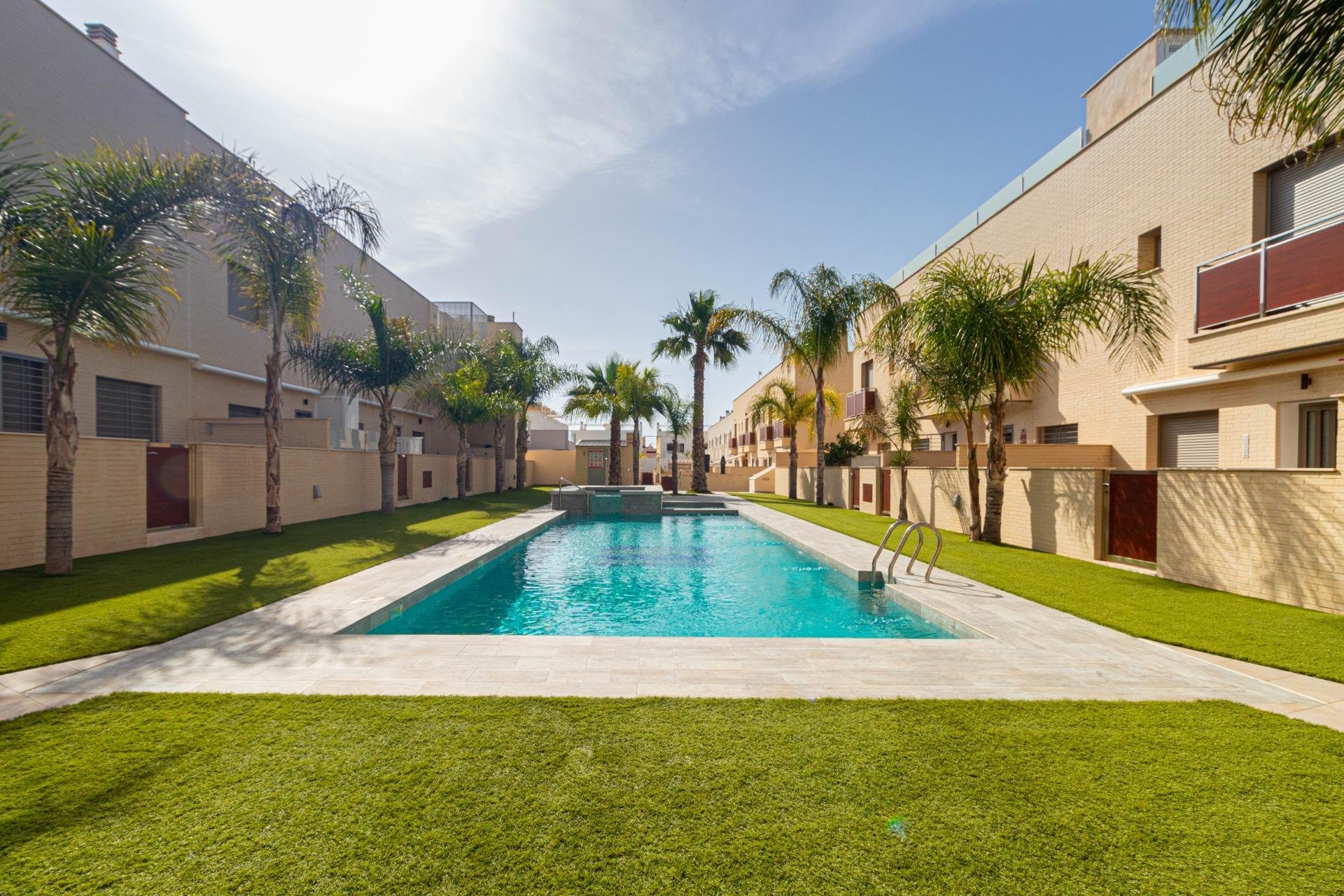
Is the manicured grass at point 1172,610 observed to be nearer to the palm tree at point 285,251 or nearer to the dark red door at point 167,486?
the palm tree at point 285,251

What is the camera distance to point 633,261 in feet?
68.8

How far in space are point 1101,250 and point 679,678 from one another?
15613 millimetres

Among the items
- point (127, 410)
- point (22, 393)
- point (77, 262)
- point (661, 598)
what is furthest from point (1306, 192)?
point (127, 410)

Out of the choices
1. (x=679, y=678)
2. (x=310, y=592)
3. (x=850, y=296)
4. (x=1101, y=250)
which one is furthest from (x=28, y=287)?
(x=850, y=296)

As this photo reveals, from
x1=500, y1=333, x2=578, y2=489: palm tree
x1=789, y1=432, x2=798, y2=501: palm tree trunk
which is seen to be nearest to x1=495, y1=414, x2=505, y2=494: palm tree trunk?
x1=500, y1=333, x2=578, y2=489: palm tree

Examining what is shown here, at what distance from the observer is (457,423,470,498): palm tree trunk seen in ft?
82.6

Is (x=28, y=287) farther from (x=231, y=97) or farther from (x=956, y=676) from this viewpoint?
(x=956, y=676)

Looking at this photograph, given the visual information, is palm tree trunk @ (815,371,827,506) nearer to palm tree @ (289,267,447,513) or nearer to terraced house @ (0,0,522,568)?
palm tree @ (289,267,447,513)

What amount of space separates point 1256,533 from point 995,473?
4697 millimetres

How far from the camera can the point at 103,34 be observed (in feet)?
48.4

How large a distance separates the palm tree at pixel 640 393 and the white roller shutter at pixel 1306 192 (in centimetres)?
2337

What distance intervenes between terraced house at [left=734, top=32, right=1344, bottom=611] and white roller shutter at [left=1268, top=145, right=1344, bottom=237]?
3 centimetres

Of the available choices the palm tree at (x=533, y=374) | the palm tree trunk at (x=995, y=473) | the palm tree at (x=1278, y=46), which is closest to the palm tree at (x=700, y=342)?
the palm tree at (x=533, y=374)

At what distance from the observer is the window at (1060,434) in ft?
48.7
